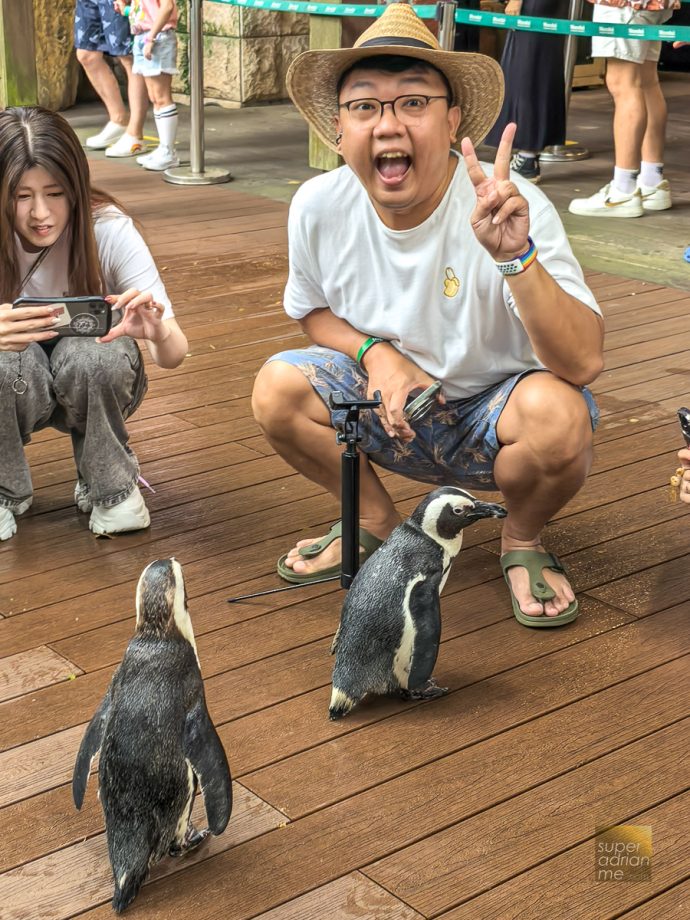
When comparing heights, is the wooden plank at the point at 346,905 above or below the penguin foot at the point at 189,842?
below

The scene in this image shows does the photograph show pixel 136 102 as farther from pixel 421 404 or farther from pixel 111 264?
pixel 421 404

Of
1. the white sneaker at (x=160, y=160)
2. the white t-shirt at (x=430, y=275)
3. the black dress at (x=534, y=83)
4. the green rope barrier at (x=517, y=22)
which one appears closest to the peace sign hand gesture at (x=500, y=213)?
the white t-shirt at (x=430, y=275)

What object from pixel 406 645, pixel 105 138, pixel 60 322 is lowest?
pixel 105 138

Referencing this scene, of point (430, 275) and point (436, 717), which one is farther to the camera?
point (430, 275)

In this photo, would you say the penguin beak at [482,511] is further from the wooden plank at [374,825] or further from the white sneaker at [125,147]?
the white sneaker at [125,147]

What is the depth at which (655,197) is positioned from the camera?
5.58 m

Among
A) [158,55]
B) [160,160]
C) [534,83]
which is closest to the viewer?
[534,83]

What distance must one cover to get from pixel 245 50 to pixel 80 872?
690cm

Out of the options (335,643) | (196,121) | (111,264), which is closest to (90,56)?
(196,121)

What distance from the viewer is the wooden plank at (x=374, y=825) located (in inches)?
65.8

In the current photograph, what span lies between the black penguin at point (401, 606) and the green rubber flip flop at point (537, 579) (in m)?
0.37

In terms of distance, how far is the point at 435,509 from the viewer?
2.02m

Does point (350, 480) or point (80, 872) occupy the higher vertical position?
point (350, 480)

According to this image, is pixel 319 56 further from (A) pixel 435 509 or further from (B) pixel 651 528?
(B) pixel 651 528
